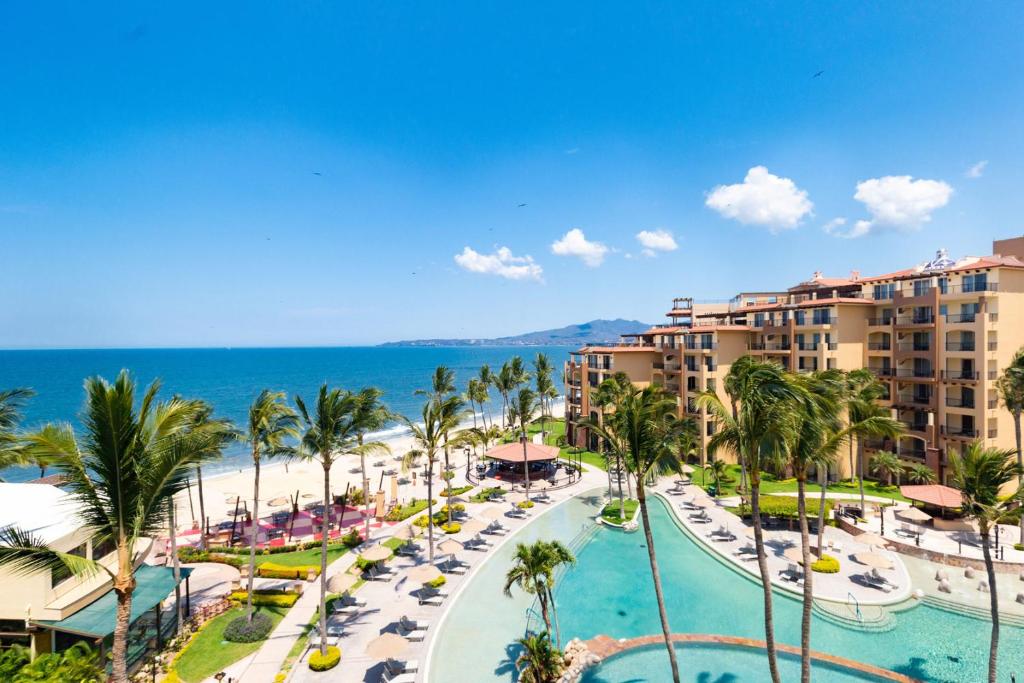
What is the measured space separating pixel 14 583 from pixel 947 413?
55.6m

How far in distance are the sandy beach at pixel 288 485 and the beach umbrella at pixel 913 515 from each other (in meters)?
35.8

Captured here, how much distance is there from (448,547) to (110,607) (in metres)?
14.8

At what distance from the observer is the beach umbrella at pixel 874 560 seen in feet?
80.3

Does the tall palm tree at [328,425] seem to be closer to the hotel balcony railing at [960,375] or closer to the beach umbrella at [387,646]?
the beach umbrella at [387,646]

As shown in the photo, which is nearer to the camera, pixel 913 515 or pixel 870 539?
pixel 870 539

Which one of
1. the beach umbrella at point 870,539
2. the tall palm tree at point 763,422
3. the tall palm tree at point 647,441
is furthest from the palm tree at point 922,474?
the tall palm tree at point 647,441

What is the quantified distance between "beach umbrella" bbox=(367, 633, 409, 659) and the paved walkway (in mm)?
17996

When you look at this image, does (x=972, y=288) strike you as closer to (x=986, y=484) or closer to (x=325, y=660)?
(x=986, y=484)

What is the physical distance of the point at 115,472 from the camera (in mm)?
9805

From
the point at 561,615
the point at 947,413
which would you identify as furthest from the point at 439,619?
the point at 947,413

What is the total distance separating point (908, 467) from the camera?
38781 millimetres

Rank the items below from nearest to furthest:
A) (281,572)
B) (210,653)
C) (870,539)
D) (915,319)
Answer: (210,653) → (281,572) → (870,539) → (915,319)

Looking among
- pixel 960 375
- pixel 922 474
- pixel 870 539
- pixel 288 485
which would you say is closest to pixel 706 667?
pixel 870 539

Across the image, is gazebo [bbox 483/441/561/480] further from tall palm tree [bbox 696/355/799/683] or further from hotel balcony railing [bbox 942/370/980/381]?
hotel balcony railing [bbox 942/370/980/381]
